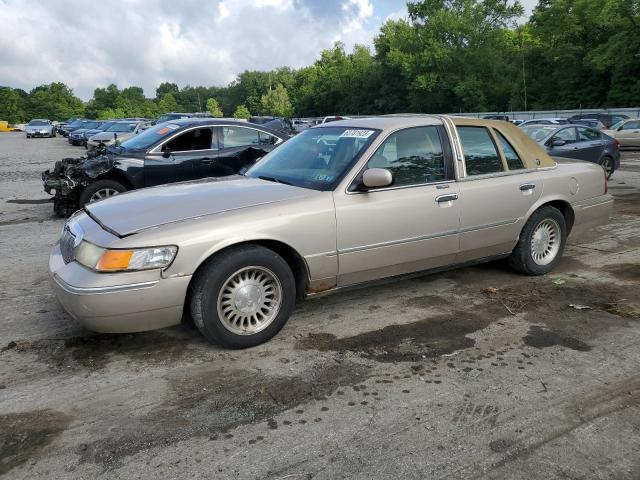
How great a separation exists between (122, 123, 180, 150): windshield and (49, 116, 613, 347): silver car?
419 cm

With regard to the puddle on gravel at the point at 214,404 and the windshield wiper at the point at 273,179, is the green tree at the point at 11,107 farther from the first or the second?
the puddle on gravel at the point at 214,404

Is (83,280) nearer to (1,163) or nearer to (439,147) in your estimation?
(439,147)

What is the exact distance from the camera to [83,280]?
345 cm

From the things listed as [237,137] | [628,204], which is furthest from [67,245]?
[628,204]

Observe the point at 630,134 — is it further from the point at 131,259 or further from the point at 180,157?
the point at 131,259

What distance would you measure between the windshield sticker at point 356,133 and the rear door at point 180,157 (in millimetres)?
4372

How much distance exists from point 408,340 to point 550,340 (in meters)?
1.04

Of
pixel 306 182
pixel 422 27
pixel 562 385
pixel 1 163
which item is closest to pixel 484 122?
pixel 306 182

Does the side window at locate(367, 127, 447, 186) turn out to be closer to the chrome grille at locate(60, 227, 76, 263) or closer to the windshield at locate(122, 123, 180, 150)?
the chrome grille at locate(60, 227, 76, 263)

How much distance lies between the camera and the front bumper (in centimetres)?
340

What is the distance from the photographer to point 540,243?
5430 millimetres

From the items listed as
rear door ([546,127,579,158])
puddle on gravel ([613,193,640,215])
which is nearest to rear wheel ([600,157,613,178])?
rear door ([546,127,579,158])

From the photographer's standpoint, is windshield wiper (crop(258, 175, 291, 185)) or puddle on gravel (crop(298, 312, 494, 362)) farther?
windshield wiper (crop(258, 175, 291, 185))

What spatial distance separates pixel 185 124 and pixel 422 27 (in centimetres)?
6073
